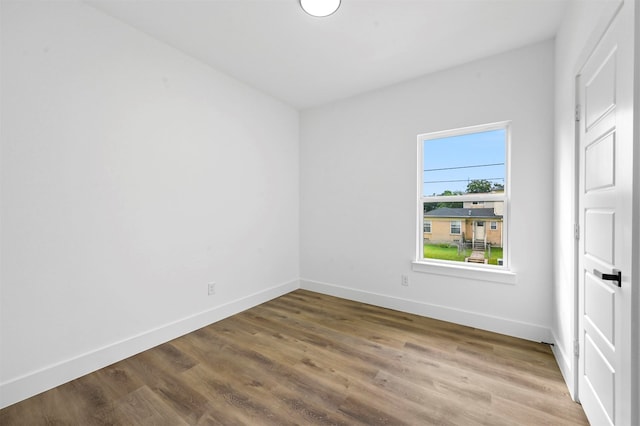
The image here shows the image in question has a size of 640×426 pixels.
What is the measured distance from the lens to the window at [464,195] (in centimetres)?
278

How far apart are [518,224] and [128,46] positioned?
388 centimetres

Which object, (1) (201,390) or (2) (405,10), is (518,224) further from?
(1) (201,390)

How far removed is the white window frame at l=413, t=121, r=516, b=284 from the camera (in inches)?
106

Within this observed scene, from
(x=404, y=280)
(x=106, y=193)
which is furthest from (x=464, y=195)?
(x=106, y=193)

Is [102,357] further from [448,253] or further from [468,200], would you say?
[468,200]

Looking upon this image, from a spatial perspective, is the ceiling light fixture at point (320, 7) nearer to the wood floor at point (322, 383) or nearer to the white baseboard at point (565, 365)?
the wood floor at point (322, 383)

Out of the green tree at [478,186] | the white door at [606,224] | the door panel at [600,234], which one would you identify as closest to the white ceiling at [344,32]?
the white door at [606,224]

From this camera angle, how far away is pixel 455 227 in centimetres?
305

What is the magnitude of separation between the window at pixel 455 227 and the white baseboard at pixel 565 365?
3.95ft

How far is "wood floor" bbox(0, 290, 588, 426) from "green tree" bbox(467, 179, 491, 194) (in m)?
1.44

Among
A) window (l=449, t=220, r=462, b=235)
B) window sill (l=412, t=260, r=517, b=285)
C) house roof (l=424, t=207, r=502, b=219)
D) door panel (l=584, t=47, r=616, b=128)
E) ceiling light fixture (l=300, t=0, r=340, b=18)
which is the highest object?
ceiling light fixture (l=300, t=0, r=340, b=18)

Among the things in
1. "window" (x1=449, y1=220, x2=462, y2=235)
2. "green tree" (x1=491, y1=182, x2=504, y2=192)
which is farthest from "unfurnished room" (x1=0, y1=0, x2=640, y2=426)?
"green tree" (x1=491, y1=182, x2=504, y2=192)

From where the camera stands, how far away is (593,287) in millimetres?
1484

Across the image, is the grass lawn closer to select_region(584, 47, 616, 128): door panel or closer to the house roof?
the house roof
